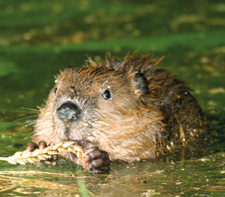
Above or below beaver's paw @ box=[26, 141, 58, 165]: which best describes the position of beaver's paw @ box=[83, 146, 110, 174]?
below

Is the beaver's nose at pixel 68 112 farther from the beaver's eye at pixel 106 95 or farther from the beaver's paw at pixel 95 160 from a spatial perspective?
the beaver's eye at pixel 106 95

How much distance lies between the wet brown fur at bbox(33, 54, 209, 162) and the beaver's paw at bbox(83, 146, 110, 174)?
163 mm

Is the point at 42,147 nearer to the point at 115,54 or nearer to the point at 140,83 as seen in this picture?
the point at 140,83

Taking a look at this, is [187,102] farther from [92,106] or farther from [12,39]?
[12,39]

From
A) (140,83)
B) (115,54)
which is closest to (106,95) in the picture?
(140,83)

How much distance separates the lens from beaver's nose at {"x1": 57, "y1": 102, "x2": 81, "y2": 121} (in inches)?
166

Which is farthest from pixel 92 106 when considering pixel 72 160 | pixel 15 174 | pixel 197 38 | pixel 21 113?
pixel 197 38

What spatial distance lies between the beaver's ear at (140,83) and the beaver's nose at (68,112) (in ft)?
2.59

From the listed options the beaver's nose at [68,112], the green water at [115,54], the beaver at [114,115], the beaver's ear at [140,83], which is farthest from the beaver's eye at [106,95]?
the green water at [115,54]

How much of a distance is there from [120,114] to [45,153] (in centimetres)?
73

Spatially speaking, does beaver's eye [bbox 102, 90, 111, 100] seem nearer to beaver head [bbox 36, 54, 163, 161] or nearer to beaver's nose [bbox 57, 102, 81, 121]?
beaver head [bbox 36, 54, 163, 161]

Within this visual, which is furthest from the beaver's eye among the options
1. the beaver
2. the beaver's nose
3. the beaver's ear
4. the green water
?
the green water

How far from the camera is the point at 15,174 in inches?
172

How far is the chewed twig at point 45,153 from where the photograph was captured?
4207mm
